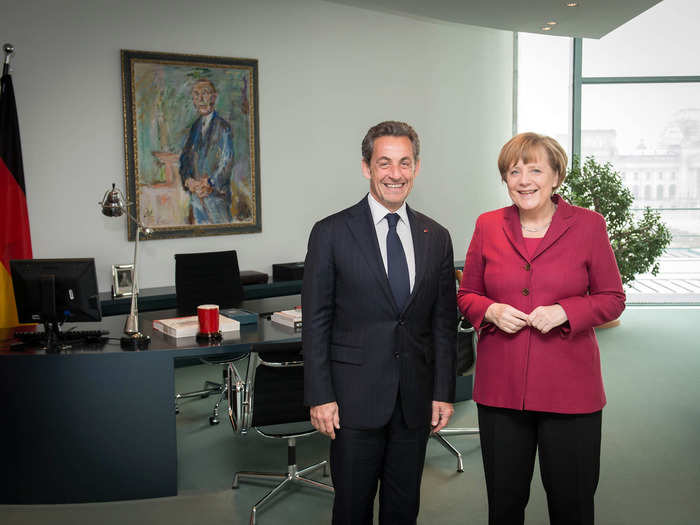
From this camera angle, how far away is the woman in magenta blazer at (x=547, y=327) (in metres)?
2.11

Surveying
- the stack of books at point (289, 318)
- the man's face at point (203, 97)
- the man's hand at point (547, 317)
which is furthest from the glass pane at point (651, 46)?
the man's hand at point (547, 317)

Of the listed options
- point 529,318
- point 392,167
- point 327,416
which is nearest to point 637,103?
point 529,318

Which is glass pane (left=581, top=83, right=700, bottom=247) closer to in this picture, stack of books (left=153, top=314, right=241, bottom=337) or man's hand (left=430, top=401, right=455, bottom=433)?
stack of books (left=153, top=314, right=241, bottom=337)

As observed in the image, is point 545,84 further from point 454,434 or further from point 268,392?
point 268,392

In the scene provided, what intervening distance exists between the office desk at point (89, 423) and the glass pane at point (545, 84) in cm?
634

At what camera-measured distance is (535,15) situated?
6582mm

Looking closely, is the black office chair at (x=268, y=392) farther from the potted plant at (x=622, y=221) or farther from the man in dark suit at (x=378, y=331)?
the potted plant at (x=622, y=221)

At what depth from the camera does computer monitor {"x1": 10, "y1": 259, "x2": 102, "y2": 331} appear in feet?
11.3

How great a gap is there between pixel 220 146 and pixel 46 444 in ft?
12.2

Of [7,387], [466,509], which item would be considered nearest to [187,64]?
[7,387]

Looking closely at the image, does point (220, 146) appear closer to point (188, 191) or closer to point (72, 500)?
point (188, 191)

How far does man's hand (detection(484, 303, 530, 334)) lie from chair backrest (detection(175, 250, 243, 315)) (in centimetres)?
303

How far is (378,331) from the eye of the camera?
81.1 inches

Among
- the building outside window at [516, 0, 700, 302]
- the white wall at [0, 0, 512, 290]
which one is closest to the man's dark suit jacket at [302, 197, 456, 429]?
the white wall at [0, 0, 512, 290]
